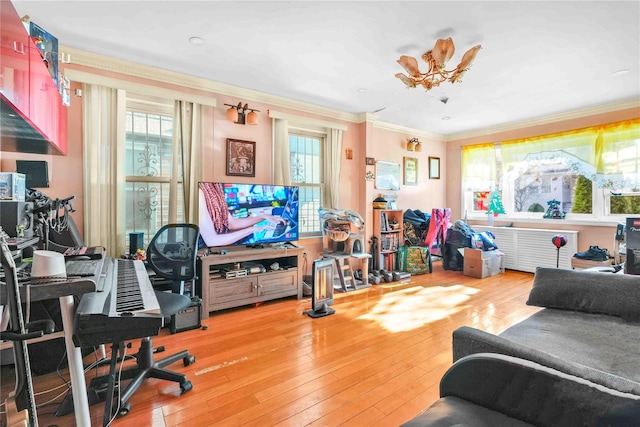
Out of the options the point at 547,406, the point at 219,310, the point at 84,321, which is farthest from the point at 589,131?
the point at 84,321

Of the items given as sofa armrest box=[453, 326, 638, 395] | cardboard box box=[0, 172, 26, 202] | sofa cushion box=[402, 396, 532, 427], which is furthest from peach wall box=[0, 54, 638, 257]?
sofa cushion box=[402, 396, 532, 427]

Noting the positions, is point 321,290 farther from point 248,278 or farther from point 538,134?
point 538,134

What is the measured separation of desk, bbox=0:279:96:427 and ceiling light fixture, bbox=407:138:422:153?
4.90 meters

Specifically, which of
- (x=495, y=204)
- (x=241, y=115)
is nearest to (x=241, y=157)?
(x=241, y=115)

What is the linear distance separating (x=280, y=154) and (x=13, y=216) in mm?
2650

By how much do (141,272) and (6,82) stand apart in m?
1.08

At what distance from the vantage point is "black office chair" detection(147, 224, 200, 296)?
8.16 ft

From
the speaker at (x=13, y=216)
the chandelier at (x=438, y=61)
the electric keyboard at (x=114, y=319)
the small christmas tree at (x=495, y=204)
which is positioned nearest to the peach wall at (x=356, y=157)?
the small christmas tree at (x=495, y=204)

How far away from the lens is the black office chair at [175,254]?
2.49 m

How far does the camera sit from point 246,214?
3.28 metres

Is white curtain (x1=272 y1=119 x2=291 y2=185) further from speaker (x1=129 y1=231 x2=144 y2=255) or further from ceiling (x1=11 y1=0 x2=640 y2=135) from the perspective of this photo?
speaker (x1=129 y1=231 x2=144 y2=255)

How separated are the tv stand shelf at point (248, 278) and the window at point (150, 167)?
690 mm

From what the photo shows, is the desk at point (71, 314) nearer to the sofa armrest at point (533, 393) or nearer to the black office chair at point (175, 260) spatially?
the black office chair at point (175, 260)

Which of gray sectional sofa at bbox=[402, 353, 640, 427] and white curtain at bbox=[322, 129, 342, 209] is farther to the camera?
white curtain at bbox=[322, 129, 342, 209]
